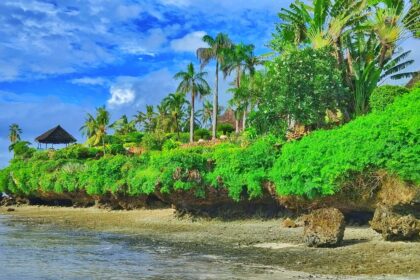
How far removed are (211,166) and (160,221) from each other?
492 cm

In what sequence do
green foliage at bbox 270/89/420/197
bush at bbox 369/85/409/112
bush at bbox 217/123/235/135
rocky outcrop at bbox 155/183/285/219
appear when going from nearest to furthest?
1. green foliage at bbox 270/89/420/197
2. rocky outcrop at bbox 155/183/285/219
3. bush at bbox 369/85/409/112
4. bush at bbox 217/123/235/135

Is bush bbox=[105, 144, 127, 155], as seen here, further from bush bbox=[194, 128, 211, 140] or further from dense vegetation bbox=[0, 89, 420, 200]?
dense vegetation bbox=[0, 89, 420, 200]

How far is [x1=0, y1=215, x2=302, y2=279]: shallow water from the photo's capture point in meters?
12.4

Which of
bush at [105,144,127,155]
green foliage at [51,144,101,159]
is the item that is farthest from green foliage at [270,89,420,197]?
green foliage at [51,144,101,159]

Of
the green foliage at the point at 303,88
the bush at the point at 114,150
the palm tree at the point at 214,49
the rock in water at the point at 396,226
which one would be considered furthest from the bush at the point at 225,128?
the rock in water at the point at 396,226

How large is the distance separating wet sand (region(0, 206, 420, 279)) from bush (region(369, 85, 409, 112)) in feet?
27.2

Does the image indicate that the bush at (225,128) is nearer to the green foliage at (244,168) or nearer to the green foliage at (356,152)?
the green foliage at (244,168)

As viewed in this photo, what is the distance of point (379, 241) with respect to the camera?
15.9 meters

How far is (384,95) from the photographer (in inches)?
1008

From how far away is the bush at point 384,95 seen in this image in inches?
994

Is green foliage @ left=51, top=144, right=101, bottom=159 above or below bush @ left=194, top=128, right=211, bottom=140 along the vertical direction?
below

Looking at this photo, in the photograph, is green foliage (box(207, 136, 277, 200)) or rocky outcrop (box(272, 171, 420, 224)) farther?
green foliage (box(207, 136, 277, 200))

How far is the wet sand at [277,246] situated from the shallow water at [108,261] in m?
0.96

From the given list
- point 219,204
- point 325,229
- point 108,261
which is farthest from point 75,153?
point 325,229
